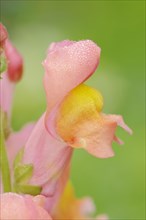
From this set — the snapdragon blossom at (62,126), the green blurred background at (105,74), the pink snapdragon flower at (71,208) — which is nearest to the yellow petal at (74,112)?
the snapdragon blossom at (62,126)

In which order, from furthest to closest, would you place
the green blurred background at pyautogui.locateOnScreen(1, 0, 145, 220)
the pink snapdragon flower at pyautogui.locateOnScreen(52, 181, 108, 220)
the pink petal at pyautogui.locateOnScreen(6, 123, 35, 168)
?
the green blurred background at pyautogui.locateOnScreen(1, 0, 145, 220)
the pink snapdragon flower at pyautogui.locateOnScreen(52, 181, 108, 220)
the pink petal at pyautogui.locateOnScreen(6, 123, 35, 168)

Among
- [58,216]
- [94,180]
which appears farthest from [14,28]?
[58,216]

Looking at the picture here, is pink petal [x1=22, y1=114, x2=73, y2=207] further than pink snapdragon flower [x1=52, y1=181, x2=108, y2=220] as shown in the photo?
No

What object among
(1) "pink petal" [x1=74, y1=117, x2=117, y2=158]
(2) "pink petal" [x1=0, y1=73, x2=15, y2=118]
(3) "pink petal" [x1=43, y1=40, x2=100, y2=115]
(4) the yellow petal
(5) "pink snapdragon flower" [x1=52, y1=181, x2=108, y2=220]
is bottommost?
(5) "pink snapdragon flower" [x1=52, y1=181, x2=108, y2=220]

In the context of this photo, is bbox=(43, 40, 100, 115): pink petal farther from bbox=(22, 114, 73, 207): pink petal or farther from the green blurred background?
the green blurred background

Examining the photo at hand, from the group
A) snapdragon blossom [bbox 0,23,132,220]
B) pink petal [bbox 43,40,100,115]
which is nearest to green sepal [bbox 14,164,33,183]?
snapdragon blossom [bbox 0,23,132,220]

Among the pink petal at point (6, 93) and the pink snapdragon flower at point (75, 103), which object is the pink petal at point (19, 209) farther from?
the pink petal at point (6, 93)

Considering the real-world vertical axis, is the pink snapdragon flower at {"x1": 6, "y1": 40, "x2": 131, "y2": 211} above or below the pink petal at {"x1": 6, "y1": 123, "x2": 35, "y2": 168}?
above

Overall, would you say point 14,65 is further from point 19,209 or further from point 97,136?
point 19,209

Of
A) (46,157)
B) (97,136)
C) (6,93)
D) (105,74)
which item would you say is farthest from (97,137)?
(105,74)
